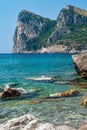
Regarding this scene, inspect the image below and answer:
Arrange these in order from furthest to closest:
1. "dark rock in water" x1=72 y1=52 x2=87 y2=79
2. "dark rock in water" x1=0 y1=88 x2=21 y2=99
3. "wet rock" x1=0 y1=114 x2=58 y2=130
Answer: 1. "dark rock in water" x1=72 y1=52 x2=87 y2=79
2. "dark rock in water" x1=0 y1=88 x2=21 y2=99
3. "wet rock" x1=0 y1=114 x2=58 y2=130

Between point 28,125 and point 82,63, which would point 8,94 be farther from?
point 28,125

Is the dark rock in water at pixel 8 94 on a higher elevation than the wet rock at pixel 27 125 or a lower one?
lower

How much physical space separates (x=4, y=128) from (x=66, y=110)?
13.7 metres

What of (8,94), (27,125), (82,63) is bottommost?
(8,94)

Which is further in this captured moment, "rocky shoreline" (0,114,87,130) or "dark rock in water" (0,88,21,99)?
"dark rock in water" (0,88,21,99)

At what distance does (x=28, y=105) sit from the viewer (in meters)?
26.3

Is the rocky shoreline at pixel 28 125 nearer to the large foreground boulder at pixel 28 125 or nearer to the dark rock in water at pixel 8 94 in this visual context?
the large foreground boulder at pixel 28 125

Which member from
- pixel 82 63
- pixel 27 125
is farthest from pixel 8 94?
pixel 27 125

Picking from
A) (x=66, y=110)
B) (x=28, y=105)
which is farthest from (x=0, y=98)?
(x=66, y=110)

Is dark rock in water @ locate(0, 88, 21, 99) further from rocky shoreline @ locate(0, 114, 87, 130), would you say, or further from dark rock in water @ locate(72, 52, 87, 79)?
rocky shoreline @ locate(0, 114, 87, 130)

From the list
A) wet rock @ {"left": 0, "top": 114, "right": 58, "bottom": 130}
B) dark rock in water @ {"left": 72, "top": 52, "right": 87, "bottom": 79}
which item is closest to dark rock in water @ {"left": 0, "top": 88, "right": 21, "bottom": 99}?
dark rock in water @ {"left": 72, "top": 52, "right": 87, "bottom": 79}

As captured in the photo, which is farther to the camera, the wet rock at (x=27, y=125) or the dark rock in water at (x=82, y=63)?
the dark rock in water at (x=82, y=63)

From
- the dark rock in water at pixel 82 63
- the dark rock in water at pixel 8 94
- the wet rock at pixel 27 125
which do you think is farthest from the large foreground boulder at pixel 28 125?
the dark rock in water at pixel 82 63

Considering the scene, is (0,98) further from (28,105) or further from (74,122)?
(74,122)
